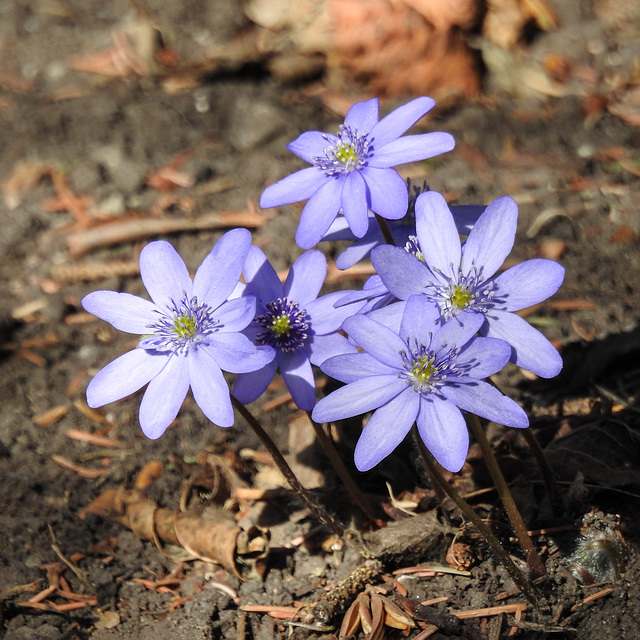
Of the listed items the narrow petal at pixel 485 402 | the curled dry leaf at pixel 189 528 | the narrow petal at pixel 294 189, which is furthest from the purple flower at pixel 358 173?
the curled dry leaf at pixel 189 528

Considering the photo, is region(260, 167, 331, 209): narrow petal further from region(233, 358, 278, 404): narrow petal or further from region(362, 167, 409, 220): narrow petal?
region(233, 358, 278, 404): narrow petal

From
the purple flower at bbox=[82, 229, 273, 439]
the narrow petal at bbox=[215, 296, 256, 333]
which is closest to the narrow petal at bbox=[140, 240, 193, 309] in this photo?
A: the purple flower at bbox=[82, 229, 273, 439]

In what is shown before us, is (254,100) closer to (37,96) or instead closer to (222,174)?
(222,174)

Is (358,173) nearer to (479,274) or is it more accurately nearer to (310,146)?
(310,146)

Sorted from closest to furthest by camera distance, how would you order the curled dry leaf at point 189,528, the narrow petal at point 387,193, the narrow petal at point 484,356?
the narrow petal at point 484,356 → the narrow petal at point 387,193 → the curled dry leaf at point 189,528

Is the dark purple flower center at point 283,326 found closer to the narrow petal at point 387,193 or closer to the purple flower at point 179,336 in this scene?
the purple flower at point 179,336

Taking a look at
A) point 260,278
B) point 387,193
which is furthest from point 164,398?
point 387,193

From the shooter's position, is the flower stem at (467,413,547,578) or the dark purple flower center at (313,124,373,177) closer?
the flower stem at (467,413,547,578)
